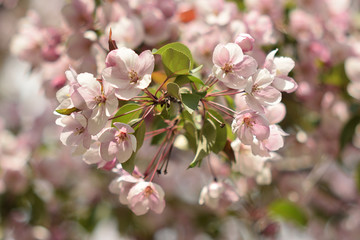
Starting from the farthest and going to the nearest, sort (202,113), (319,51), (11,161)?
(11,161)
(319,51)
(202,113)

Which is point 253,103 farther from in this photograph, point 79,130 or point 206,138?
point 79,130

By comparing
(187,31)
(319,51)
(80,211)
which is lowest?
(80,211)

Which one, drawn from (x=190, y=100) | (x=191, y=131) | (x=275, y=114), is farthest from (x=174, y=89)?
(x=275, y=114)

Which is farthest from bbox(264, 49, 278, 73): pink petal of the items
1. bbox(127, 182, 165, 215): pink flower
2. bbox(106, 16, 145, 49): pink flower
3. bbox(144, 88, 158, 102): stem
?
bbox(106, 16, 145, 49): pink flower

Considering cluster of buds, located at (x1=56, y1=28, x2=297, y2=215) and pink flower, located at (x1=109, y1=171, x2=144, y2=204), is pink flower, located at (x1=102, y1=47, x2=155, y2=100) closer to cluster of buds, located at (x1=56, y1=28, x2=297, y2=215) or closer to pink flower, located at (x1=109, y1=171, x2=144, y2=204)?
cluster of buds, located at (x1=56, y1=28, x2=297, y2=215)

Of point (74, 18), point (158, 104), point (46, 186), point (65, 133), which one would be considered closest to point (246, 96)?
point (158, 104)

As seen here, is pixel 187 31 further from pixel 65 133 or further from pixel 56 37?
pixel 65 133

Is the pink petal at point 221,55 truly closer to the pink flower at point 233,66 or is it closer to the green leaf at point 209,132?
the pink flower at point 233,66
